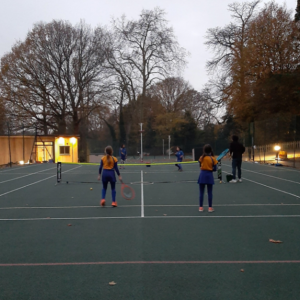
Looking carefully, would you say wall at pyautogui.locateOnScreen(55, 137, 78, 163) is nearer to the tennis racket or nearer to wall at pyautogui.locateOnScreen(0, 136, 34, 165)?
wall at pyautogui.locateOnScreen(0, 136, 34, 165)

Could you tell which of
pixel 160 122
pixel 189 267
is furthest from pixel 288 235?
pixel 160 122

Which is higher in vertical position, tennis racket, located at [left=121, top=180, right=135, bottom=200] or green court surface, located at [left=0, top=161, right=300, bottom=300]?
tennis racket, located at [left=121, top=180, right=135, bottom=200]

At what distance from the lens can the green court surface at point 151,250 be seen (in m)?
4.48

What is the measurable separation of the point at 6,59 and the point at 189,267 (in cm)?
4076

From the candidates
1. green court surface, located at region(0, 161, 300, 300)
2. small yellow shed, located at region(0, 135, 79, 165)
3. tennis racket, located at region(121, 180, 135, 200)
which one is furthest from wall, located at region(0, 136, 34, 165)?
green court surface, located at region(0, 161, 300, 300)

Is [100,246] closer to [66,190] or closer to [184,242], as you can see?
[184,242]

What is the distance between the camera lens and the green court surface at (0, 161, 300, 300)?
4.48m

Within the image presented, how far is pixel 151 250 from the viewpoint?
6078 mm

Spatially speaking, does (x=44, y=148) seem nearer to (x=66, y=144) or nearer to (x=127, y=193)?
(x=66, y=144)

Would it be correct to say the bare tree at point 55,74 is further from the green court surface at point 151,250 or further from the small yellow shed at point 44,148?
the green court surface at point 151,250

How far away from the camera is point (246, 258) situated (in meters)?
5.60

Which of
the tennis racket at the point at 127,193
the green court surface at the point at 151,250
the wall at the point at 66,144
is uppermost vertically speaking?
the wall at the point at 66,144

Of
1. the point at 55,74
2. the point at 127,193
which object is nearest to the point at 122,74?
the point at 55,74

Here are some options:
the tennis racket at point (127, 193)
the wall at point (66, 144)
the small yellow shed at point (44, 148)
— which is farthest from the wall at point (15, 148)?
the tennis racket at point (127, 193)
